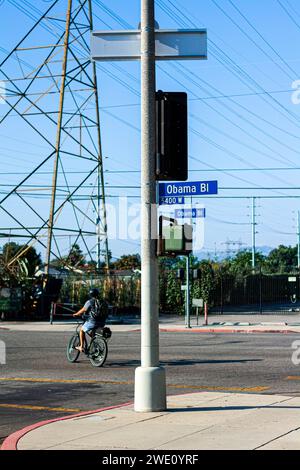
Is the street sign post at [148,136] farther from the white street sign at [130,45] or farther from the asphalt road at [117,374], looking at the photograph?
the asphalt road at [117,374]

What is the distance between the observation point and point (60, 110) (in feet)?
138

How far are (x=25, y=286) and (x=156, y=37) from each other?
3275cm

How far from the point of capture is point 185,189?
16.8 meters

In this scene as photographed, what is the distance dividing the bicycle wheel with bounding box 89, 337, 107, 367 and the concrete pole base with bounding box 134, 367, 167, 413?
7.49 m

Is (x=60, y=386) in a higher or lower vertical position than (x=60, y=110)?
lower

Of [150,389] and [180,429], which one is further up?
[150,389]

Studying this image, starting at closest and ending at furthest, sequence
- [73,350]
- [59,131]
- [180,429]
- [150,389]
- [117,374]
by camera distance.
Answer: [180,429]
[150,389]
[117,374]
[73,350]
[59,131]

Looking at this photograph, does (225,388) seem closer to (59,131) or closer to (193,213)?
(193,213)

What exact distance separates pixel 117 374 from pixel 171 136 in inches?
287

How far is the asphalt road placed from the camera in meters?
13.1

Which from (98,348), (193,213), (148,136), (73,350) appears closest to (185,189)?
(98,348)

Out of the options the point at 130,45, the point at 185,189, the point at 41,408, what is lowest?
the point at 41,408
